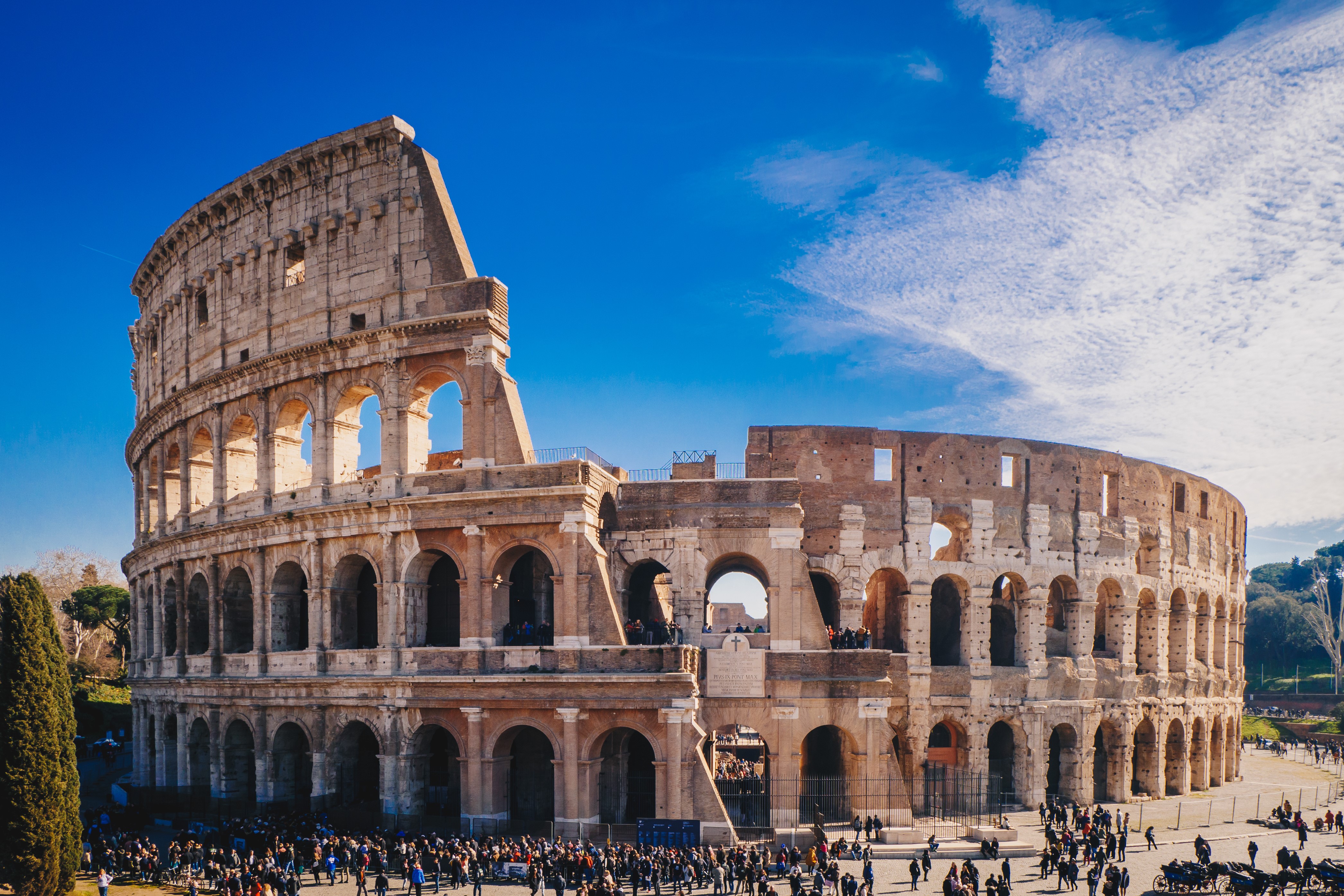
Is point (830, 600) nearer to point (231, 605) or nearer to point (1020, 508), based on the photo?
point (1020, 508)

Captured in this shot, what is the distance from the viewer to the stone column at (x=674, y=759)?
77.4ft

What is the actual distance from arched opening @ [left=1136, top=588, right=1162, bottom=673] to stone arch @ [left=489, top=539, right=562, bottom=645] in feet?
74.9

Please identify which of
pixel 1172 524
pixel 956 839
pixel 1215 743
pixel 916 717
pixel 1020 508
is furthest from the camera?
pixel 1215 743

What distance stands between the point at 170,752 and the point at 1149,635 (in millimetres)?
35705

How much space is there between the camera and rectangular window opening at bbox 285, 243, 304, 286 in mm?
29469

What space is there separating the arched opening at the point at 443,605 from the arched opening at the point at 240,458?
7027mm

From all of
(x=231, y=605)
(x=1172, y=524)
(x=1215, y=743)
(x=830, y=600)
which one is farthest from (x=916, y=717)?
(x=231, y=605)

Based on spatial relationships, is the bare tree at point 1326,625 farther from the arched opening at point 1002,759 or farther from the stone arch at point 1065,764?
the arched opening at point 1002,759

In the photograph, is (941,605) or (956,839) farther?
(941,605)

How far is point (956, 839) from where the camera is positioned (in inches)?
956

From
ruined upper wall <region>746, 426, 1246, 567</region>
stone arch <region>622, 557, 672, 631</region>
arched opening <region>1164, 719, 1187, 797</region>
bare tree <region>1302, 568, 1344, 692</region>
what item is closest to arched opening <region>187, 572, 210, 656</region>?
stone arch <region>622, 557, 672, 631</region>

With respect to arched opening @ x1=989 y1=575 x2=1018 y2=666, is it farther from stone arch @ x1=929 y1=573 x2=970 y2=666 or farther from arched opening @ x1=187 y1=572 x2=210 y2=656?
arched opening @ x1=187 y1=572 x2=210 y2=656

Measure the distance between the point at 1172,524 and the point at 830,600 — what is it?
1515cm

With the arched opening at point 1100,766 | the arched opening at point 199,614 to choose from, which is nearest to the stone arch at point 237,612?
the arched opening at point 199,614
